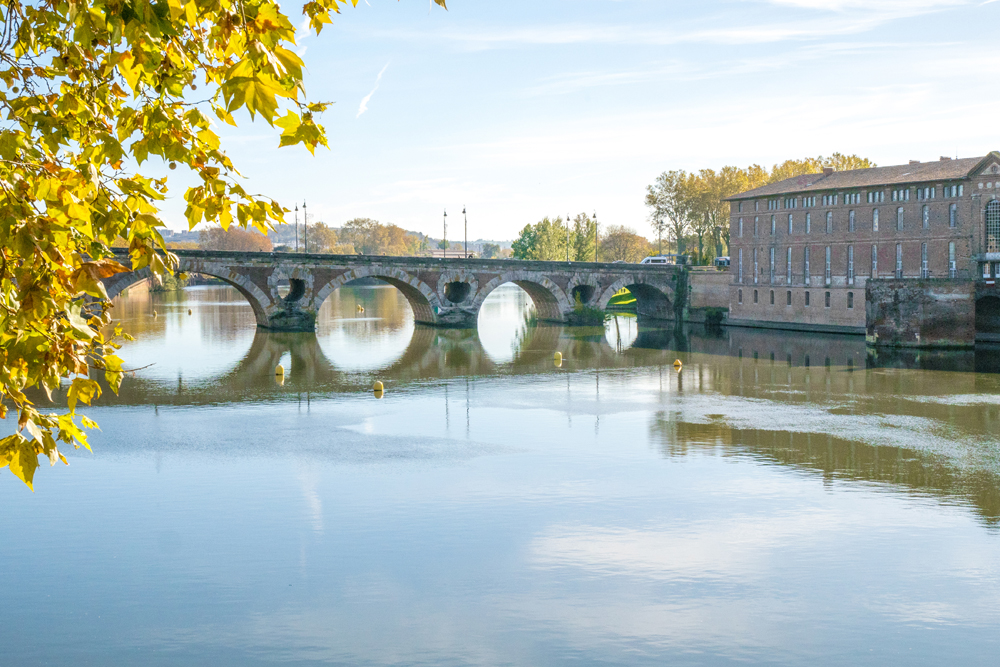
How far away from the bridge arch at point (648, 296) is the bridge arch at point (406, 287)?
14.5 m

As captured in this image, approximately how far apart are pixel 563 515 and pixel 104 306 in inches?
599

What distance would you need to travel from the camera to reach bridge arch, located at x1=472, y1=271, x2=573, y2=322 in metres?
72.1

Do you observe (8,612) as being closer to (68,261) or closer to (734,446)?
(68,261)

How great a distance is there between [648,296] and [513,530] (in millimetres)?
66550

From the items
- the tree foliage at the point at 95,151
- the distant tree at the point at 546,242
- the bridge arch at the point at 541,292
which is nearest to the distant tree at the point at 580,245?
the distant tree at the point at 546,242

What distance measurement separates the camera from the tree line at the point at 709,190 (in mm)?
96125

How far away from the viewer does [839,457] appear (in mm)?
26422

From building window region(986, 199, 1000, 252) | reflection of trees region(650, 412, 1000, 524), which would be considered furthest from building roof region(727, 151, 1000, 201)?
reflection of trees region(650, 412, 1000, 524)

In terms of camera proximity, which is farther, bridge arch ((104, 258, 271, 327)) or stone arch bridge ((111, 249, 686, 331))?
stone arch bridge ((111, 249, 686, 331))

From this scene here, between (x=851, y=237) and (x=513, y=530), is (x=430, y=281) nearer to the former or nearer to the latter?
(x=851, y=237)

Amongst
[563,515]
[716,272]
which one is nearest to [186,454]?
[563,515]

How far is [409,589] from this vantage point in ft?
53.8

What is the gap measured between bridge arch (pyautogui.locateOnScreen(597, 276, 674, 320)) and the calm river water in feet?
126

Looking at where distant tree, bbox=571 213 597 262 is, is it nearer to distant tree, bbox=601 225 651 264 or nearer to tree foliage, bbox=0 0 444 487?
distant tree, bbox=601 225 651 264
